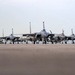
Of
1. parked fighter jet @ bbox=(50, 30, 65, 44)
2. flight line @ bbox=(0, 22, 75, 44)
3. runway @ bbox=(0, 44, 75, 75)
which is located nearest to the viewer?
runway @ bbox=(0, 44, 75, 75)

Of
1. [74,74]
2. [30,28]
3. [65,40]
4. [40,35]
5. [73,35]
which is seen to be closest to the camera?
[74,74]

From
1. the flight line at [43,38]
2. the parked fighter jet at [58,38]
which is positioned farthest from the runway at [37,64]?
the parked fighter jet at [58,38]

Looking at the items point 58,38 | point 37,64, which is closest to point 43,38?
point 58,38

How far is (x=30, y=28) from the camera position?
100500 mm

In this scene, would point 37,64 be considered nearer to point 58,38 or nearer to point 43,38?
point 43,38

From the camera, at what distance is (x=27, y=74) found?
15.5ft

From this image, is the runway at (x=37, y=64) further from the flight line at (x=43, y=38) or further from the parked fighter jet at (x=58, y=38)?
the parked fighter jet at (x=58, y=38)

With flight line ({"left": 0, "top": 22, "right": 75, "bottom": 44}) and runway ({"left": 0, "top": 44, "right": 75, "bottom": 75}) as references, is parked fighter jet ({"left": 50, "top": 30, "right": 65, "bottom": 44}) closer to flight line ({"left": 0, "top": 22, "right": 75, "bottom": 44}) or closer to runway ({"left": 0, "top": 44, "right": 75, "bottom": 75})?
flight line ({"left": 0, "top": 22, "right": 75, "bottom": 44})

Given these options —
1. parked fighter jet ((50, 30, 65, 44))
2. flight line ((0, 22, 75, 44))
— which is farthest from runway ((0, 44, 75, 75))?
parked fighter jet ((50, 30, 65, 44))

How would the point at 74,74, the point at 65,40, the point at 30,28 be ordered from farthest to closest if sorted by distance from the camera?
the point at 30,28
the point at 65,40
the point at 74,74

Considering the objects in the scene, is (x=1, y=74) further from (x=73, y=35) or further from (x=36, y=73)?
(x=73, y=35)

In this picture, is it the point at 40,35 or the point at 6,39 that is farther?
the point at 6,39

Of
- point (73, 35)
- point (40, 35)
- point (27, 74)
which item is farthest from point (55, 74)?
point (73, 35)

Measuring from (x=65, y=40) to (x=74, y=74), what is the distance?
269 ft
